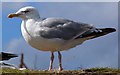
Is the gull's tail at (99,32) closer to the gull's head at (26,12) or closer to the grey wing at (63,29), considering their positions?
the grey wing at (63,29)

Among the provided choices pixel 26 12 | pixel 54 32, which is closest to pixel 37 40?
pixel 54 32

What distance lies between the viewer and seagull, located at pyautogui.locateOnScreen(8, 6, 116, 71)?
18.6 feet

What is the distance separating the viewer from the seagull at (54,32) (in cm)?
568

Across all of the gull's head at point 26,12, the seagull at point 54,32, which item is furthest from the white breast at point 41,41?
the gull's head at point 26,12

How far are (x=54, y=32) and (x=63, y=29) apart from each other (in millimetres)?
165

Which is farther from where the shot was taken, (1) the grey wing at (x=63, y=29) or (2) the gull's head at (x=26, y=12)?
(2) the gull's head at (x=26, y=12)

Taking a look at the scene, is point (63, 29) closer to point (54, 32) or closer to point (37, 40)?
point (54, 32)

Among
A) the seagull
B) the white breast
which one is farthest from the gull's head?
the white breast

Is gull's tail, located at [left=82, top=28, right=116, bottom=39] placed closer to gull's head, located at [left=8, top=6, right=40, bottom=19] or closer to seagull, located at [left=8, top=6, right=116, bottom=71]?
seagull, located at [left=8, top=6, right=116, bottom=71]

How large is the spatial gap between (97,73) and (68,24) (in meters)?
0.98

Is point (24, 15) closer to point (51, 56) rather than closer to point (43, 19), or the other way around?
point (43, 19)

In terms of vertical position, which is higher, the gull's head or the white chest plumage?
the gull's head

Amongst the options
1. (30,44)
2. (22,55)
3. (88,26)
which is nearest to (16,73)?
(30,44)

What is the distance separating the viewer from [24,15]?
20.0 feet
